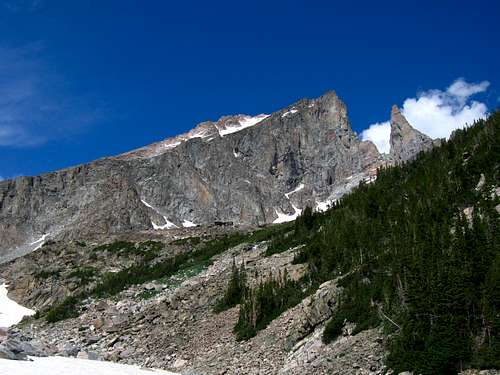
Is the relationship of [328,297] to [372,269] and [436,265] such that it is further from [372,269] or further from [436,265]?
[436,265]

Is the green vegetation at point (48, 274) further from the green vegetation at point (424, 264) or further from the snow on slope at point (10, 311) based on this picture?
the green vegetation at point (424, 264)

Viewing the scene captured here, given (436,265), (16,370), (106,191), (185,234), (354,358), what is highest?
(106,191)

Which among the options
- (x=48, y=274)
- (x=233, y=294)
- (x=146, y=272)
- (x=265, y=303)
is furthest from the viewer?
(x=48, y=274)

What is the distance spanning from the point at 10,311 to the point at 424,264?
58920mm

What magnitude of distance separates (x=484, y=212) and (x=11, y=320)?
175 ft

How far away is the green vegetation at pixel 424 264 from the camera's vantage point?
19.5m

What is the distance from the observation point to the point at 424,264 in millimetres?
23469

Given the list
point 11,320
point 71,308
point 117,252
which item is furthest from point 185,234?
point 71,308

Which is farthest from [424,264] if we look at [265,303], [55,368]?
[55,368]

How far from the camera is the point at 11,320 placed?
203ft

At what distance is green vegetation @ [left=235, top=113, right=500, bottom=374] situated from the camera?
19500 mm

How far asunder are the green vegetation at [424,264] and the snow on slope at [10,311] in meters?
33.8

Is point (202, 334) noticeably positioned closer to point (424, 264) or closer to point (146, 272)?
point (424, 264)

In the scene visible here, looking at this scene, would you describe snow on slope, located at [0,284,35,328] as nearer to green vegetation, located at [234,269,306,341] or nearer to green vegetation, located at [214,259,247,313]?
green vegetation, located at [214,259,247,313]
